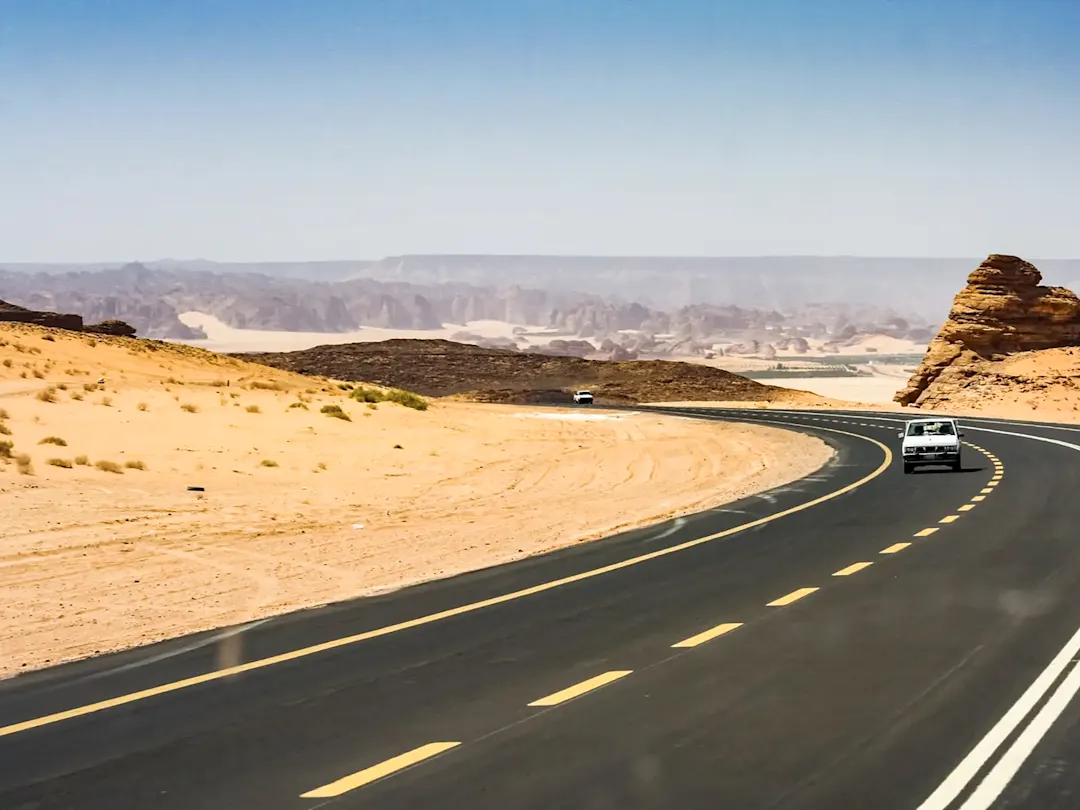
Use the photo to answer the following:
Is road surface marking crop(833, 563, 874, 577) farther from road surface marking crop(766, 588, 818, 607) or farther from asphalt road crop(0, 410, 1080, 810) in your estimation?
road surface marking crop(766, 588, 818, 607)

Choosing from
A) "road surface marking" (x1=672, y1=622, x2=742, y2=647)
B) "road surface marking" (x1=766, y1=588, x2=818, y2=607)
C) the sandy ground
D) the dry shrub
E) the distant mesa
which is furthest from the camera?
the distant mesa

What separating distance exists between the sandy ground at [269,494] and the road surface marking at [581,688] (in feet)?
14.5

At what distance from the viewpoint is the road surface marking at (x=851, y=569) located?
1647cm

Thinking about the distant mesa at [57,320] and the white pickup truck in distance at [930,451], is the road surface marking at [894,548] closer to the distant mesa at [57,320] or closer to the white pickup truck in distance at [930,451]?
the white pickup truck in distance at [930,451]

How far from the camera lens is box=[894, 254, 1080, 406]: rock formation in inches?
3182

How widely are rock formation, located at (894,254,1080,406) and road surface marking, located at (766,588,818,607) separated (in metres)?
67.5

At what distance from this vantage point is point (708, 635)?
40.9ft

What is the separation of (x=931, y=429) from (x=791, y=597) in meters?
22.4

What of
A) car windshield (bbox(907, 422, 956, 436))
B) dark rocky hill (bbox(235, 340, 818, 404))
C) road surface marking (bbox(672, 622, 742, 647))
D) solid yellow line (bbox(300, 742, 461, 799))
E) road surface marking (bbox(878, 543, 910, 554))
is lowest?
dark rocky hill (bbox(235, 340, 818, 404))

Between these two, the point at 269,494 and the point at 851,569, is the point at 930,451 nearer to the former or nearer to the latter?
the point at 269,494

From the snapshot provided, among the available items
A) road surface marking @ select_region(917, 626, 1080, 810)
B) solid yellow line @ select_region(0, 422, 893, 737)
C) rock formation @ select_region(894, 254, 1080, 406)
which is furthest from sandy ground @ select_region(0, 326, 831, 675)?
rock formation @ select_region(894, 254, 1080, 406)

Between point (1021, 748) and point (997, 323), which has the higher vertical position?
point (1021, 748)

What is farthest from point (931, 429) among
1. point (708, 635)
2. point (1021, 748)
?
point (1021, 748)

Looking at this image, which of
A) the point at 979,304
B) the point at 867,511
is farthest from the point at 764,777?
the point at 979,304
